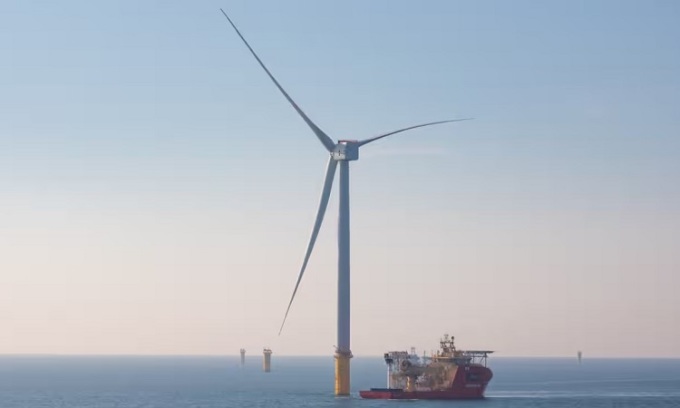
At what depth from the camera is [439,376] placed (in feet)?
613

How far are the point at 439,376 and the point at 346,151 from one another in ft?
155

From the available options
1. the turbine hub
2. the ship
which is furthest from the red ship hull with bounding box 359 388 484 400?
the turbine hub

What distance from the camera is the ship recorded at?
184 meters

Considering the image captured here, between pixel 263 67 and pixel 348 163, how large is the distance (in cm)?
2222

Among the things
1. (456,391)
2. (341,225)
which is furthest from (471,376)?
(341,225)

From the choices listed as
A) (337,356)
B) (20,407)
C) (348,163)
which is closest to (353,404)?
(337,356)

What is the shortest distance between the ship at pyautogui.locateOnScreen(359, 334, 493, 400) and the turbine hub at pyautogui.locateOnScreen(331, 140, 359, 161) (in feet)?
143

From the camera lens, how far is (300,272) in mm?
158750

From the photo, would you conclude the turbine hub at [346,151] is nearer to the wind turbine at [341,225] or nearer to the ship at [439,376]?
the wind turbine at [341,225]

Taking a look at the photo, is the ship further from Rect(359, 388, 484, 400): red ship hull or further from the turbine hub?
the turbine hub

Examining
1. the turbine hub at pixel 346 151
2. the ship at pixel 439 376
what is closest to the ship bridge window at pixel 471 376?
the ship at pixel 439 376

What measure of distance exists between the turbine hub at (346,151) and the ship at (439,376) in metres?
43.6

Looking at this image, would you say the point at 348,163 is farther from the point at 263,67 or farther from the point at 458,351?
the point at 458,351

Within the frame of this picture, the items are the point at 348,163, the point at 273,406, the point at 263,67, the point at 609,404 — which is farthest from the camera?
the point at 609,404
